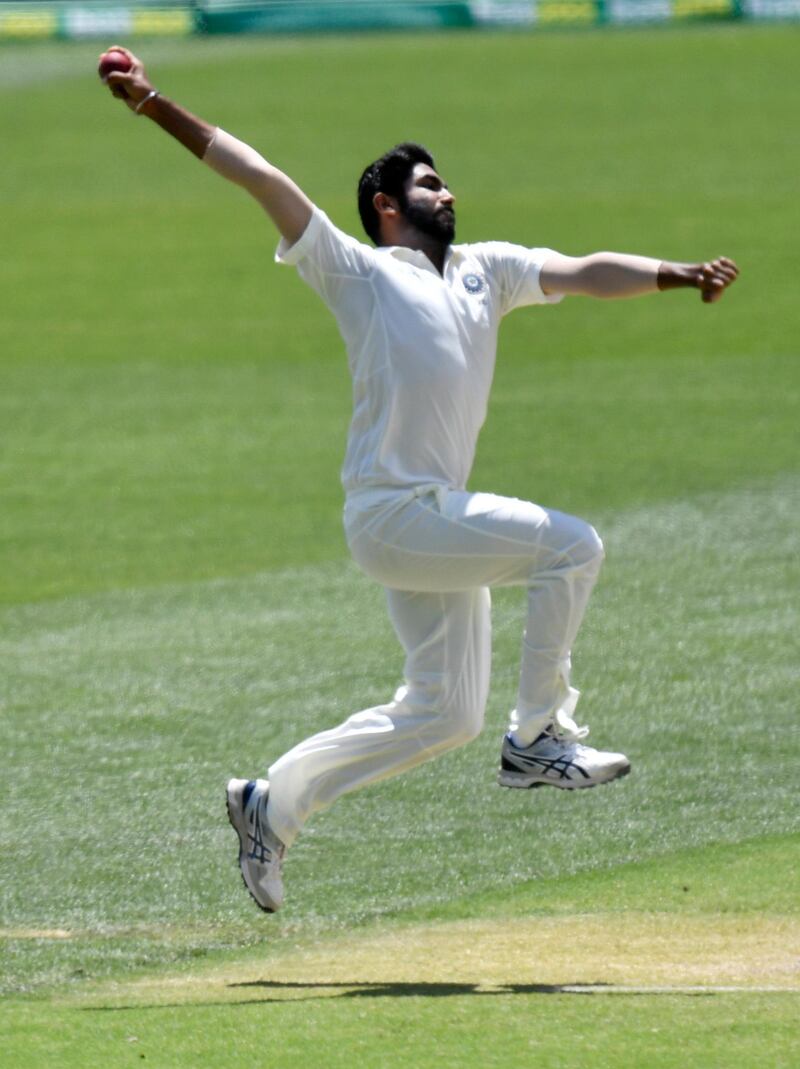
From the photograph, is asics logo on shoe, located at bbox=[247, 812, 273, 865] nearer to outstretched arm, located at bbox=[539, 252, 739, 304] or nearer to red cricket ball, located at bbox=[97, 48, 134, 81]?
outstretched arm, located at bbox=[539, 252, 739, 304]

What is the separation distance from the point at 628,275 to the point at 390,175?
36.6 inches

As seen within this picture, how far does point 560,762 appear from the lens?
22.4 ft

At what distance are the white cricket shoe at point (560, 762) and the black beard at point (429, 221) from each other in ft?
5.83

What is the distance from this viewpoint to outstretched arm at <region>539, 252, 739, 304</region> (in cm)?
686

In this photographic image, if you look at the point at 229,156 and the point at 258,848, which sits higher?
the point at 229,156

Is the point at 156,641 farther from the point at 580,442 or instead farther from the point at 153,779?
the point at 580,442

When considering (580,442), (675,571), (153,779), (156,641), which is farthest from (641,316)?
(153,779)

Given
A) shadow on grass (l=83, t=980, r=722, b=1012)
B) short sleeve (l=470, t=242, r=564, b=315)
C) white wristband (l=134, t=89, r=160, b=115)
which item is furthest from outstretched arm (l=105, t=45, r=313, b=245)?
shadow on grass (l=83, t=980, r=722, b=1012)

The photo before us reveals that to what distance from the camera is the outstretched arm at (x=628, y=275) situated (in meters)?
6.86

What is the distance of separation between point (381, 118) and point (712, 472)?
67.8 feet

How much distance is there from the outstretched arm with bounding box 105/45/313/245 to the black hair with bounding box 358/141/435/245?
45cm

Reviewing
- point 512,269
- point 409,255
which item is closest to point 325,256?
point 409,255

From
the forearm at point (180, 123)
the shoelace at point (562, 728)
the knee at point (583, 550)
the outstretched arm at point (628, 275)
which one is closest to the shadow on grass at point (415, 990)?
Result: the shoelace at point (562, 728)

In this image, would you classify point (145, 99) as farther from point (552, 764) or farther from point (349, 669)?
point (349, 669)
